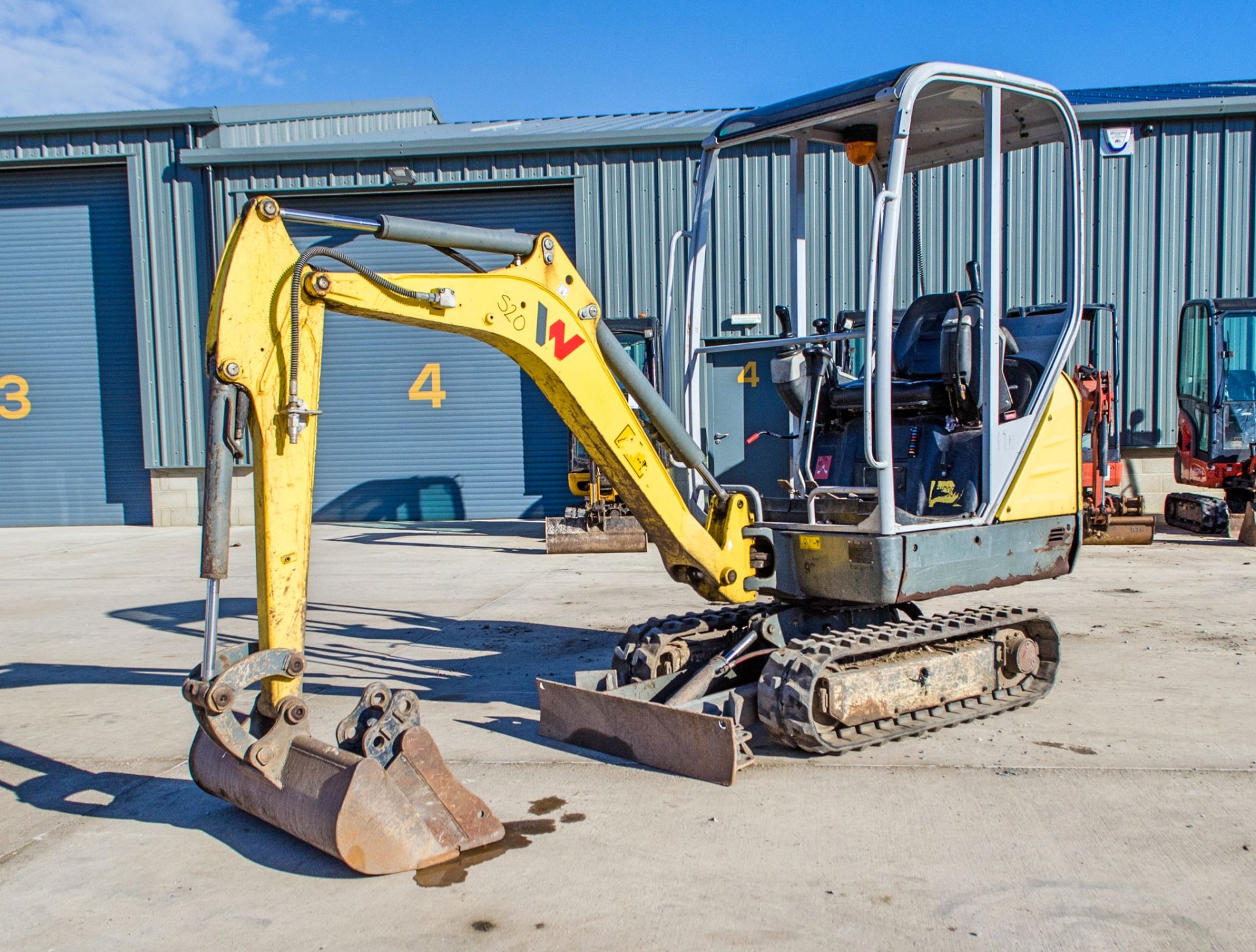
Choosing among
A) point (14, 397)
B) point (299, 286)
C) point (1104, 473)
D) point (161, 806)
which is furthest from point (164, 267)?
point (299, 286)

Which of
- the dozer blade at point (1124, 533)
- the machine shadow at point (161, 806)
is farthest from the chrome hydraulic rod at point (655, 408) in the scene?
the dozer blade at point (1124, 533)

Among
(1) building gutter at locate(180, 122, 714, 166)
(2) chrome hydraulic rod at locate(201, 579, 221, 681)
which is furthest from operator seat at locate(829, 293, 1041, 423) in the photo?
(1) building gutter at locate(180, 122, 714, 166)

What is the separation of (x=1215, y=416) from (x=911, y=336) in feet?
30.7

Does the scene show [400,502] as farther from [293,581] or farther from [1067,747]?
[1067,747]

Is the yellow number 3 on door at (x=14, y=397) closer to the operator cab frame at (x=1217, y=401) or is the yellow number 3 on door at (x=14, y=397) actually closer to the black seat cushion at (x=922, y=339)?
the black seat cushion at (x=922, y=339)

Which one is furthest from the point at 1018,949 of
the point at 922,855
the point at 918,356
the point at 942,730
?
the point at 918,356

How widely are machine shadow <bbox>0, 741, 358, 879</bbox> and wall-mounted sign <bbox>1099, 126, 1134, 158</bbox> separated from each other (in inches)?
634

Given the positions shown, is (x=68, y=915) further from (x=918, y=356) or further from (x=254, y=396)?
(x=918, y=356)

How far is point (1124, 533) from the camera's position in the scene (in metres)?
12.8

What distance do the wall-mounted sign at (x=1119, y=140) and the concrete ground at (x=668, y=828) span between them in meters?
11.0

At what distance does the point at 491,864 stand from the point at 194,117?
690 inches

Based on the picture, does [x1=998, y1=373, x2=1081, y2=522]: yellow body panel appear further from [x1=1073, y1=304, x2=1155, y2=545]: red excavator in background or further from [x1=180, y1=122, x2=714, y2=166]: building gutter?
[x1=180, y1=122, x2=714, y2=166]: building gutter

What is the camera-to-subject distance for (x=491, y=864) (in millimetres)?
3811

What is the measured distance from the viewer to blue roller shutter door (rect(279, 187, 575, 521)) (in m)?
18.2
